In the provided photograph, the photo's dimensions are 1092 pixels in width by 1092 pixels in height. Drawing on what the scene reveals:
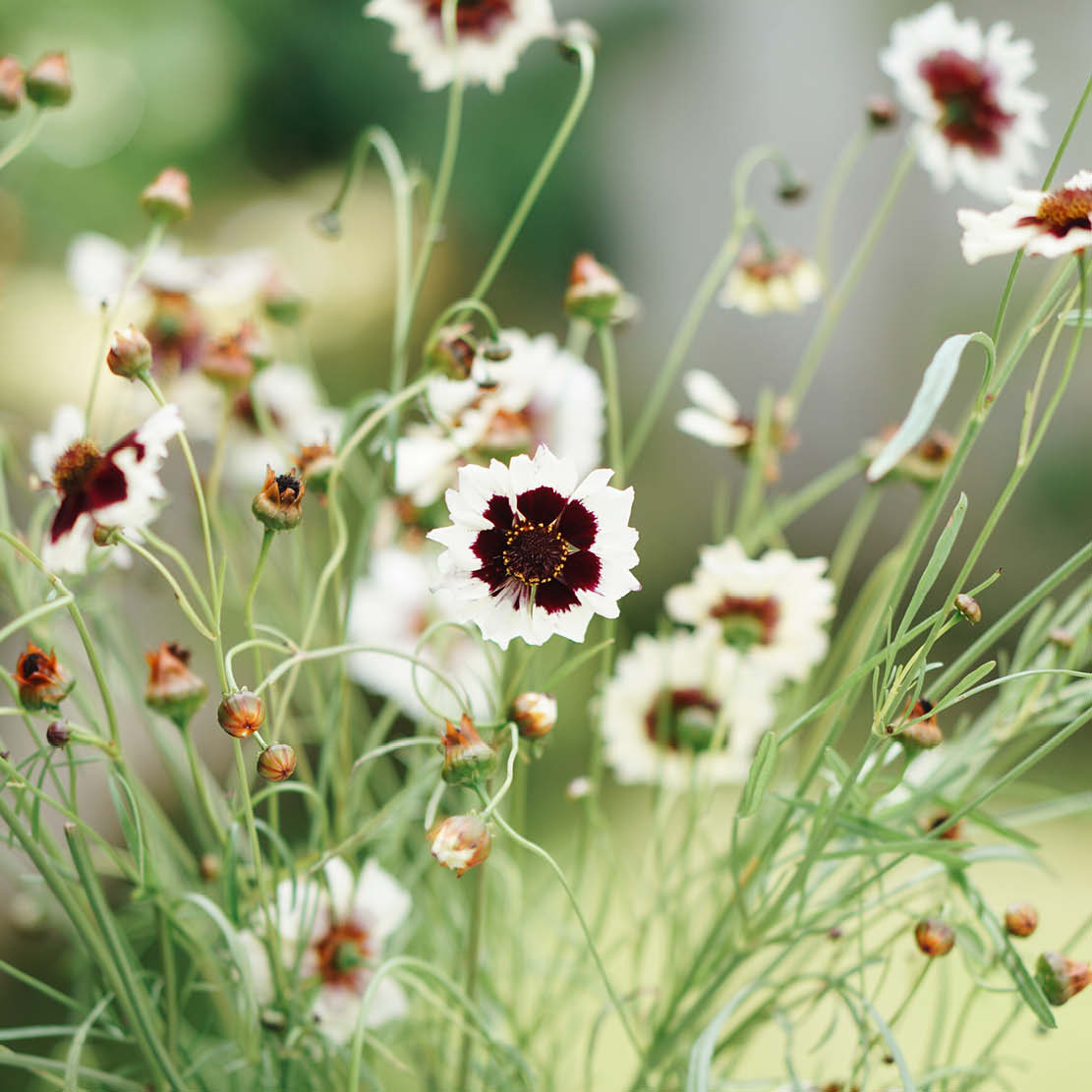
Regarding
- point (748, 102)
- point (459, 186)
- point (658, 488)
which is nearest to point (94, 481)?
point (658, 488)

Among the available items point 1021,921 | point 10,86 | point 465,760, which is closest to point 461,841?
point 465,760

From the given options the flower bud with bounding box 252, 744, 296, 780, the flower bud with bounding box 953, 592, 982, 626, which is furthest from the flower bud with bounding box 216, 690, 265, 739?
the flower bud with bounding box 953, 592, 982, 626

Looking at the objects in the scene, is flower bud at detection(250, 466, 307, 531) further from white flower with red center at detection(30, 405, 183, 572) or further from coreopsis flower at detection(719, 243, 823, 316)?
coreopsis flower at detection(719, 243, 823, 316)

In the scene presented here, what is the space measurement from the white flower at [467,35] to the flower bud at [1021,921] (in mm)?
247

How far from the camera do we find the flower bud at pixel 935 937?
22cm

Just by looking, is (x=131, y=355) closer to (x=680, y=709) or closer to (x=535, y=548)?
(x=535, y=548)

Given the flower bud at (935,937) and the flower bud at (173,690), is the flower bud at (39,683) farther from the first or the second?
the flower bud at (935,937)

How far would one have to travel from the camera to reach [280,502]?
7.7 inches

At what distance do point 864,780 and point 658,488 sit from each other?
1.15 meters

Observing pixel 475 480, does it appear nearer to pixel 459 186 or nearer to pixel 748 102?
pixel 459 186

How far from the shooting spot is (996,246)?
19cm

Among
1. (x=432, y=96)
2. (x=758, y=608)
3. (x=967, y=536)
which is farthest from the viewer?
(x=432, y=96)

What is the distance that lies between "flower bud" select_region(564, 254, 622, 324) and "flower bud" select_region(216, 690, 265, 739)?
0.14m

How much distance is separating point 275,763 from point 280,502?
46 mm
